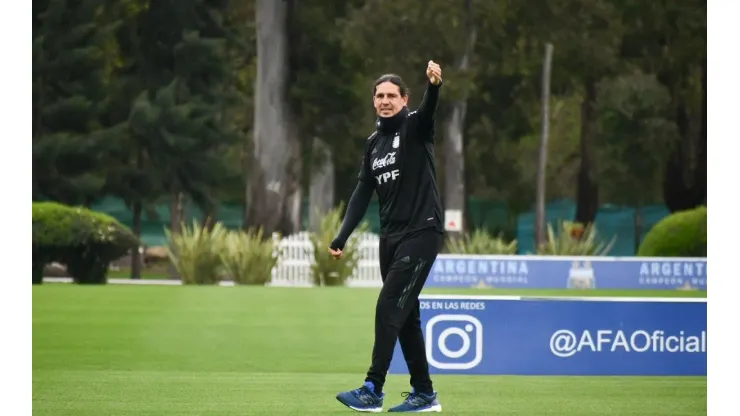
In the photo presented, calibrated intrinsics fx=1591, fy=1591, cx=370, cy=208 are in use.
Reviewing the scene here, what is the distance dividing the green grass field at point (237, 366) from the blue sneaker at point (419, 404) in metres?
0.19

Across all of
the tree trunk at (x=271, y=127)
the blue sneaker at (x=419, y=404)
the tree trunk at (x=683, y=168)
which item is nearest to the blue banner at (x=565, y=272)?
the tree trunk at (x=271, y=127)

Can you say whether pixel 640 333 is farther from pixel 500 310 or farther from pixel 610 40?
pixel 610 40

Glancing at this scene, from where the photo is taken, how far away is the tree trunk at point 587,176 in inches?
2188

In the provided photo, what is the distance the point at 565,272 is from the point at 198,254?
22.7 ft

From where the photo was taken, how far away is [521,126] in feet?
178

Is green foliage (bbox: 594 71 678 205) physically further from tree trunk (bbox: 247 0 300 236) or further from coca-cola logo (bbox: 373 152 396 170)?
coca-cola logo (bbox: 373 152 396 170)

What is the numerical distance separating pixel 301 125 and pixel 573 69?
32.8 ft

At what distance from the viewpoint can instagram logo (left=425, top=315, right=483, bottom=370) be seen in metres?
13.5

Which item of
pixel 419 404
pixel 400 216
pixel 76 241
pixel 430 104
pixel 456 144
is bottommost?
pixel 419 404

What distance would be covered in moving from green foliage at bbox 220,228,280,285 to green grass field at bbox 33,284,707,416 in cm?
468

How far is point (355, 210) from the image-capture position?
35.6 feet

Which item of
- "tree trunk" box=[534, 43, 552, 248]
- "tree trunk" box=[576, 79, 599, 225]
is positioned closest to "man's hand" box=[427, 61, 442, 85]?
"tree trunk" box=[534, 43, 552, 248]

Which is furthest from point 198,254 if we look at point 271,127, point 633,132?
point 633,132

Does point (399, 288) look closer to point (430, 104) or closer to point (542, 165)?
point (430, 104)
